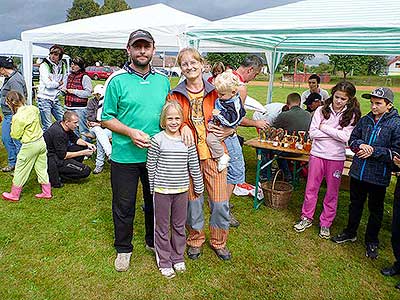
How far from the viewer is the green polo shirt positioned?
244 centimetres

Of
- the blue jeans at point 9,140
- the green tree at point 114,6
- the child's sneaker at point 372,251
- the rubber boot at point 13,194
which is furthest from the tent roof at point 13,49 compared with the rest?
the green tree at point 114,6

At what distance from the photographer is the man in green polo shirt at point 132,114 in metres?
2.43

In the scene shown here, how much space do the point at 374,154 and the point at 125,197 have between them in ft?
6.82

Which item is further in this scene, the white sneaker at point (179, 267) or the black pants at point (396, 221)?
the white sneaker at point (179, 267)

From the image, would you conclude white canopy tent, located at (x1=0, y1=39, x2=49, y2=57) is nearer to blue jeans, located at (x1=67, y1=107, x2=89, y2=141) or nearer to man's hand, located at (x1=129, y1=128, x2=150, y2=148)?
blue jeans, located at (x1=67, y1=107, x2=89, y2=141)

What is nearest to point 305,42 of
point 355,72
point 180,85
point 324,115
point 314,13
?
point 314,13

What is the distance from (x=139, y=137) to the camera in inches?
94.5

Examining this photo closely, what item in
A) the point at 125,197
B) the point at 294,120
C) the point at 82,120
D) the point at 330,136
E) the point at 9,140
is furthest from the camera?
the point at 82,120

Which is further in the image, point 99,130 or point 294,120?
point 99,130

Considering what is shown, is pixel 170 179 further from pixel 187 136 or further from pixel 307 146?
pixel 307 146

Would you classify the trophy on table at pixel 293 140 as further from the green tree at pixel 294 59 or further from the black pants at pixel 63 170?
the green tree at pixel 294 59

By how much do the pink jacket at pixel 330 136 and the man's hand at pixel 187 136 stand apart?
4.97 ft

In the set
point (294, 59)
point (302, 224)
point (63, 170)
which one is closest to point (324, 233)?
point (302, 224)

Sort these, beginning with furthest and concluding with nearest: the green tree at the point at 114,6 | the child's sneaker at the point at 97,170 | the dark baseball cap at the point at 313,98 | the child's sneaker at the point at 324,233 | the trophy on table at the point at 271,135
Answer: the green tree at the point at 114,6 → the dark baseball cap at the point at 313,98 → the child's sneaker at the point at 97,170 → the trophy on table at the point at 271,135 → the child's sneaker at the point at 324,233
